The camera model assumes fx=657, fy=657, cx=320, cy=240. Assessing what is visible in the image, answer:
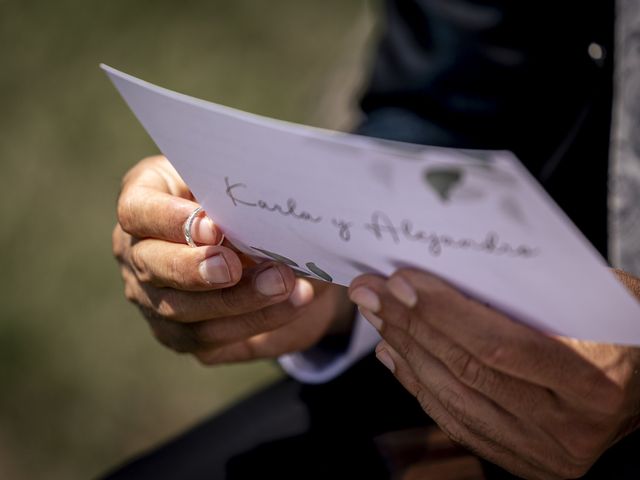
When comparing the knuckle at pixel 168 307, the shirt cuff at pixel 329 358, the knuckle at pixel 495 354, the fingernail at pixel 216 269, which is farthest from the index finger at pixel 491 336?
the shirt cuff at pixel 329 358

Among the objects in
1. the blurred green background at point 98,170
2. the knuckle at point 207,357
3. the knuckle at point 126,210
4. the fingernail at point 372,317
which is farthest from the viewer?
the blurred green background at point 98,170

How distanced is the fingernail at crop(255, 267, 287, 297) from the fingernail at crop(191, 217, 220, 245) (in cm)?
5

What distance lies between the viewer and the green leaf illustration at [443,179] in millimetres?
321

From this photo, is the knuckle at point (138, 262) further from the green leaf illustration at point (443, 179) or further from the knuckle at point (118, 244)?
the green leaf illustration at point (443, 179)

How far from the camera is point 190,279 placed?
507mm

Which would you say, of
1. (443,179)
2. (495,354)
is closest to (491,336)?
(495,354)

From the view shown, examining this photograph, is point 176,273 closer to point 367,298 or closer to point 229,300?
point 229,300

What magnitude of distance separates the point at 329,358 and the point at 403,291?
39cm

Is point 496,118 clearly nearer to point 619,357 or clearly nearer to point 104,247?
point 619,357

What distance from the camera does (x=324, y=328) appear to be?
76 centimetres

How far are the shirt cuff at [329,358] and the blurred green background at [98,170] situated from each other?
0.62m

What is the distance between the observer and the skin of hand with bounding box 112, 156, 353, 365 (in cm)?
50

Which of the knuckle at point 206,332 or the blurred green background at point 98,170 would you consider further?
the blurred green background at point 98,170

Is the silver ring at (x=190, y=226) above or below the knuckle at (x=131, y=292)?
above
